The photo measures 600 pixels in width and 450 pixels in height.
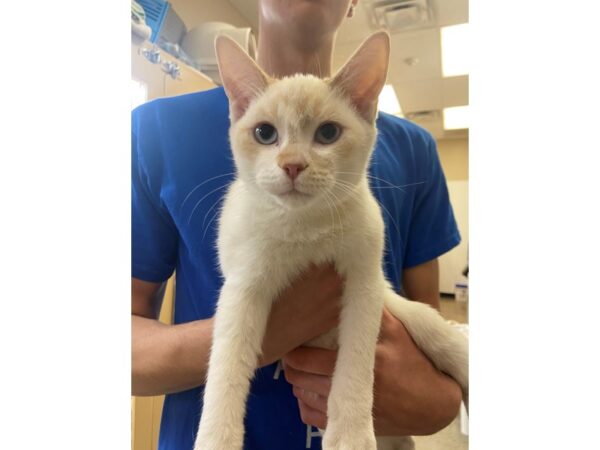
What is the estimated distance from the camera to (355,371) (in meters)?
0.47

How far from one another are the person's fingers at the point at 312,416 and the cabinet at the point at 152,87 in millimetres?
249

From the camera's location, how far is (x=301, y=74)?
551 mm

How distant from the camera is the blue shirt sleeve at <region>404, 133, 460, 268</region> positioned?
1.80 ft

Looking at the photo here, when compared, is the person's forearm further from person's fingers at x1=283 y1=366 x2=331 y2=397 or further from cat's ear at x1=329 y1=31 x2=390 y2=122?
cat's ear at x1=329 y1=31 x2=390 y2=122

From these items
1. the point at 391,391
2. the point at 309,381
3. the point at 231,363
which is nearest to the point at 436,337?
the point at 391,391

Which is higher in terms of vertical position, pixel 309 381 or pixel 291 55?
pixel 291 55

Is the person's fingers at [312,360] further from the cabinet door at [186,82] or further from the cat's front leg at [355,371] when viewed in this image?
the cabinet door at [186,82]

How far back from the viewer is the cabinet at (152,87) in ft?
1.80

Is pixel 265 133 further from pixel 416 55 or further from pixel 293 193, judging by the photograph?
pixel 416 55

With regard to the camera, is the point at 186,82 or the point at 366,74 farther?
the point at 186,82

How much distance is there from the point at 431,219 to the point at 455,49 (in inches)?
10.4
